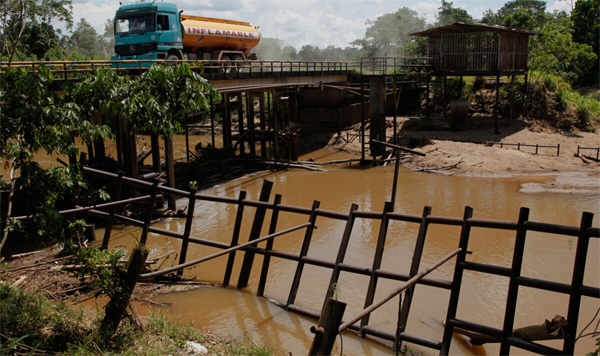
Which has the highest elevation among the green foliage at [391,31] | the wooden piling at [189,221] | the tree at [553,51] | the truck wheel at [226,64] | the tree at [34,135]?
the green foliage at [391,31]

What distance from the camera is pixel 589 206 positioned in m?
13.6

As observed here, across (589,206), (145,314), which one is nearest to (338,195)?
(589,206)

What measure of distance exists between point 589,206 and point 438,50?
1398cm

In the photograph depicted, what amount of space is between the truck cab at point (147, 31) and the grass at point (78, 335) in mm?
15163

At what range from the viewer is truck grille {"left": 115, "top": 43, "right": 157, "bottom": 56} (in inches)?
755

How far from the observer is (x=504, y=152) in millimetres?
19391

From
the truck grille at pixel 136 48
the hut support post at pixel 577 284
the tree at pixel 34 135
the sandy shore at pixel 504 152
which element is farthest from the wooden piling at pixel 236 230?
the truck grille at pixel 136 48

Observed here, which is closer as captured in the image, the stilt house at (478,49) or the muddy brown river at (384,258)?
the muddy brown river at (384,258)

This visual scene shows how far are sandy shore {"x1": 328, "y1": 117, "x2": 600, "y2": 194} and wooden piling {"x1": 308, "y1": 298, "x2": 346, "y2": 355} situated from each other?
14.3 m

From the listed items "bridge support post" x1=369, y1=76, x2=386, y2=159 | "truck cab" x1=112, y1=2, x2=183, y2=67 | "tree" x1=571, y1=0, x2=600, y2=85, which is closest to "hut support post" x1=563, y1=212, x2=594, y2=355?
"bridge support post" x1=369, y1=76, x2=386, y2=159

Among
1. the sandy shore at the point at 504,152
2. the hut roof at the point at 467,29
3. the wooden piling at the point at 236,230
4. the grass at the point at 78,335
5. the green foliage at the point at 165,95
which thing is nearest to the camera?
the grass at the point at 78,335

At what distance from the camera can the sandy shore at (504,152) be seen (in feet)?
56.8

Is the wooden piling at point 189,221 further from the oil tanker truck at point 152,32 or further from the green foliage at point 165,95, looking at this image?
the oil tanker truck at point 152,32

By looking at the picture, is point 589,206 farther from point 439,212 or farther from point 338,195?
point 338,195
